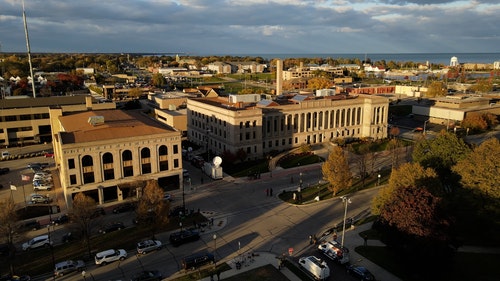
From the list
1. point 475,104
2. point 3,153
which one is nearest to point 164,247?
point 3,153

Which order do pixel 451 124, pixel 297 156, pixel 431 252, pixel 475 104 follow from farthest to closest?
pixel 475 104 → pixel 451 124 → pixel 297 156 → pixel 431 252

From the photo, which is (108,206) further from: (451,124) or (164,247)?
(451,124)

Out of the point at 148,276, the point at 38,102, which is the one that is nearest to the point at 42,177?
the point at 148,276

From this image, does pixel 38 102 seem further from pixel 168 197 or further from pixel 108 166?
pixel 168 197

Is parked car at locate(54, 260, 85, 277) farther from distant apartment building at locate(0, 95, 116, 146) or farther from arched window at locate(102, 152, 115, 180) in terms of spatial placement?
distant apartment building at locate(0, 95, 116, 146)

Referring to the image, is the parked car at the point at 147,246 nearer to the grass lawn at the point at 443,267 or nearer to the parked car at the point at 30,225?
the parked car at the point at 30,225
